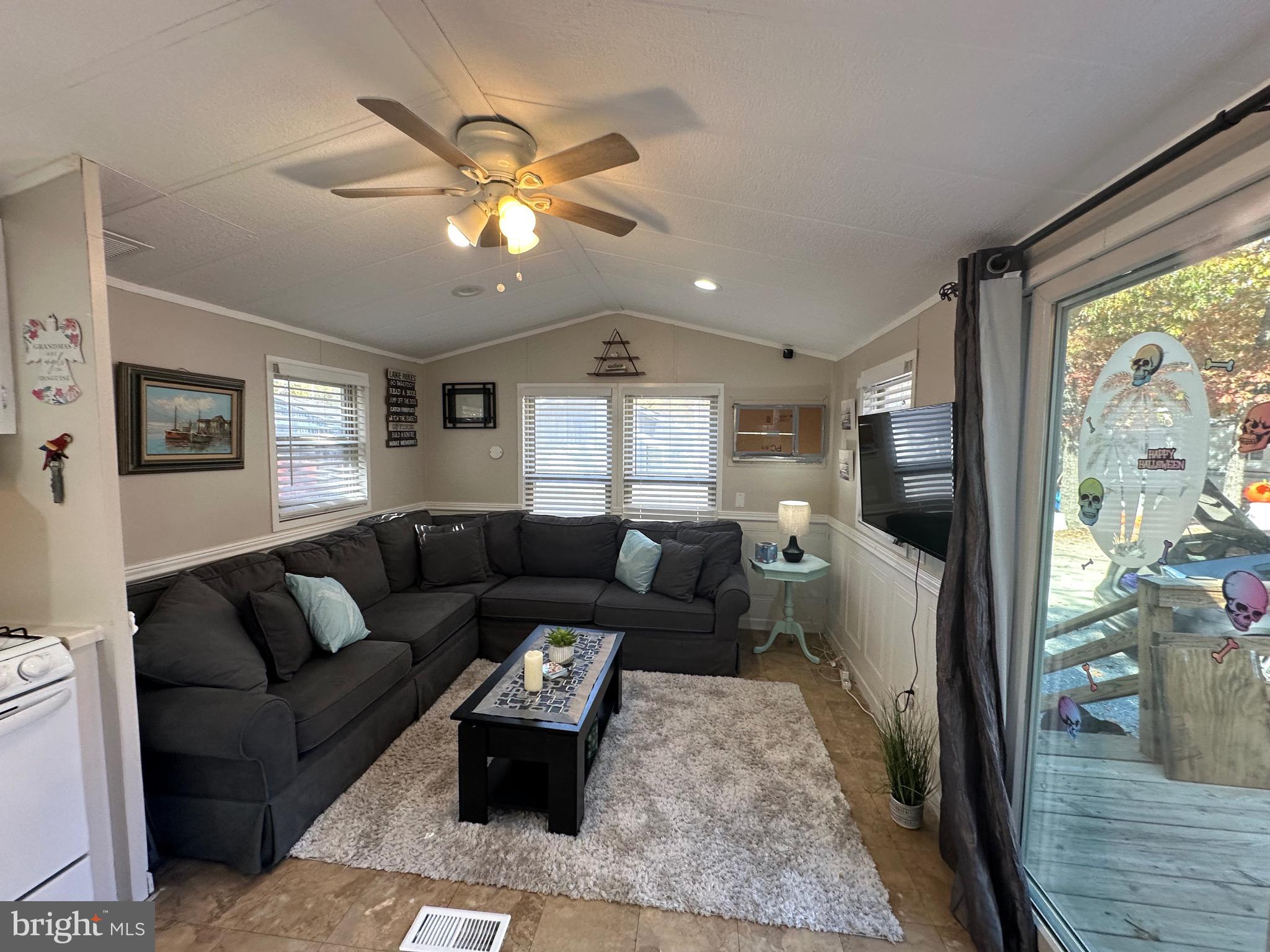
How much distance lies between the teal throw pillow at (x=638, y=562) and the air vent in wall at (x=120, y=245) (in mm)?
3086

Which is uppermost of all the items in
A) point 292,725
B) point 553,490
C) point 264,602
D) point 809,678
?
point 553,490

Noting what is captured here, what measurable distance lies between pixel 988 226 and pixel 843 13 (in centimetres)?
102

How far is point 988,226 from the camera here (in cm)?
171

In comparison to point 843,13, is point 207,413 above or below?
A: below

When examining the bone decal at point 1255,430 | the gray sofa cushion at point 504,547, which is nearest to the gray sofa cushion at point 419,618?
the gray sofa cushion at point 504,547

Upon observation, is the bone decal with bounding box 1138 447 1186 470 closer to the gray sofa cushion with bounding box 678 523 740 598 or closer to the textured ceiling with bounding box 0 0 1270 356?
the textured ceiling with bounding box 0 0 1270 356

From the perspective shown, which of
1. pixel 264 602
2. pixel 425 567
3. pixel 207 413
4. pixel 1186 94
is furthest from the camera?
pixel 425 567

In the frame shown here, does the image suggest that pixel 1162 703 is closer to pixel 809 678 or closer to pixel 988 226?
pixel 988 226

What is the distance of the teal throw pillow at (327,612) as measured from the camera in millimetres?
2668

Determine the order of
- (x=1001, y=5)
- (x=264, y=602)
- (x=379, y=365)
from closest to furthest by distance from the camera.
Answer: (x=1001, y=5), (x=264, y=602), (x=379, y=365)

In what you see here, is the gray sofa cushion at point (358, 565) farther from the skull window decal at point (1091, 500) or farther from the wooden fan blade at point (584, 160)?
the skull window decal at point (1091, 500)

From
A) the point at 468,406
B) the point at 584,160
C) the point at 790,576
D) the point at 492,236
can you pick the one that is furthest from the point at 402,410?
the point at 584,160

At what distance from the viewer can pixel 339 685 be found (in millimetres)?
2363

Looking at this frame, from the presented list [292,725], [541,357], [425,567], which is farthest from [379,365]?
[292,725]
